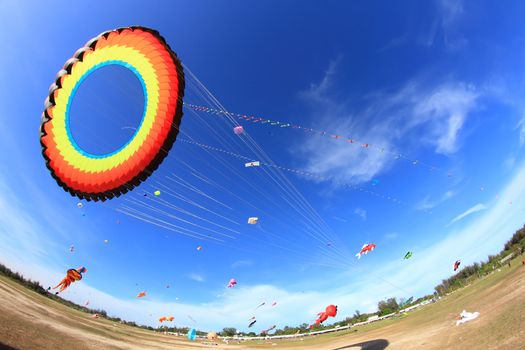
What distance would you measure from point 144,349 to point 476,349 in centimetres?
2411

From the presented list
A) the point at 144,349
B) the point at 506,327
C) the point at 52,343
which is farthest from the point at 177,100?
the point at 144,349

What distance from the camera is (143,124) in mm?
15516

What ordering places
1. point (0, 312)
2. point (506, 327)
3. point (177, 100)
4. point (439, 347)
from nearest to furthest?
1. point (506, 327)
2. point (439, 347)
3. point (177, 100)
4. point (0, 312)

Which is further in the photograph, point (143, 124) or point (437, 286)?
point (437, 286)

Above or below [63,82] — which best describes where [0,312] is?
below

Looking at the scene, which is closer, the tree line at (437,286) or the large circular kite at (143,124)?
the large circular kite at (143,124)

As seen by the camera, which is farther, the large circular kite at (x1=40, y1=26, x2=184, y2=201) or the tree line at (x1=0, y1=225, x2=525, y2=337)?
the tree line at (x1=0, y1=225, x2=525, y2=337)

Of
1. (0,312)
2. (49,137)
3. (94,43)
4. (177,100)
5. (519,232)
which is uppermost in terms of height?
(519,232)

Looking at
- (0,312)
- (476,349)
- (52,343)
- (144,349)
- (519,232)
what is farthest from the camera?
(519,232)

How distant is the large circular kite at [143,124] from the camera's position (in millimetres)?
14680

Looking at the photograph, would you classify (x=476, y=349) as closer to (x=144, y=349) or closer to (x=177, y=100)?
(x=177, y=100)

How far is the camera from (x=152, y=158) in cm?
1474

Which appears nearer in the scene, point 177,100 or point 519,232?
point 177,100

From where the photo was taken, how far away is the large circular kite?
578 inches
